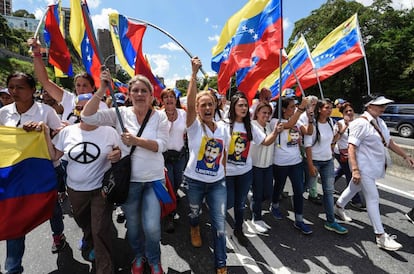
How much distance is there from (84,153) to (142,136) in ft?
1.92

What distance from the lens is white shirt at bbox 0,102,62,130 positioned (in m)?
2.79

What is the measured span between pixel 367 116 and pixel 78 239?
4.18 meters

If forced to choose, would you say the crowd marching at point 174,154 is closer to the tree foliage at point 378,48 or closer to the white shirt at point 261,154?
the white shirt at point 261,154

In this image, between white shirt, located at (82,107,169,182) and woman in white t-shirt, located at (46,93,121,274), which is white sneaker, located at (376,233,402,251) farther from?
woman in white t-shirt, located at (46,93,121,274)

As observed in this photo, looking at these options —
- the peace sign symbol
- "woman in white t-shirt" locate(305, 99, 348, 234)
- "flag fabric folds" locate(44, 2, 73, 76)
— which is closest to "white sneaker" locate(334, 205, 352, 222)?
"woman in white t-shirt" locate(305, 99, 348, 234)

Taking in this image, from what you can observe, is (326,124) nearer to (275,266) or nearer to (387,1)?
(275,266)

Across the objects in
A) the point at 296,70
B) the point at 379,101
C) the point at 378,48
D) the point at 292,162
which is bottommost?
the point at 292,162

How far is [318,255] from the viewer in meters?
3.14

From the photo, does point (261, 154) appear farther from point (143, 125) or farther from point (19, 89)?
point (19, 89)

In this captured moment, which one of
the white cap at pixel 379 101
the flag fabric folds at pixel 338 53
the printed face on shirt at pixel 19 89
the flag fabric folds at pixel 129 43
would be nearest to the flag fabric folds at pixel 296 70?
the flag fabric folds at pixel 338 53

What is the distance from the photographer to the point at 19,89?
2.68 meters

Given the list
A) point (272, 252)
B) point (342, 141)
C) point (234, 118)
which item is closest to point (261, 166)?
point (234, 118)

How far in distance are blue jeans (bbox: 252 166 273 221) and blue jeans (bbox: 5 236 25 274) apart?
2.80 meters

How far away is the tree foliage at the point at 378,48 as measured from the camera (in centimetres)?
2042
